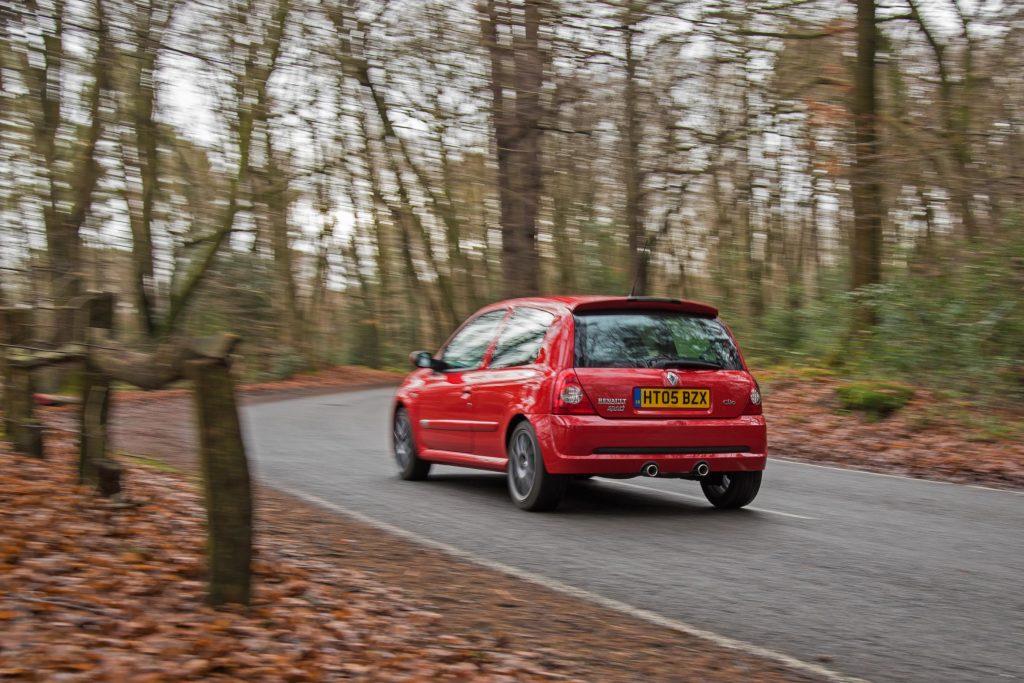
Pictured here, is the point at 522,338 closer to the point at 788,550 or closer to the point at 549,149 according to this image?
the point at 788,550

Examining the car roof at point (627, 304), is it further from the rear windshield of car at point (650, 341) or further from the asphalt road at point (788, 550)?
the asphalt road at point (788, 550)

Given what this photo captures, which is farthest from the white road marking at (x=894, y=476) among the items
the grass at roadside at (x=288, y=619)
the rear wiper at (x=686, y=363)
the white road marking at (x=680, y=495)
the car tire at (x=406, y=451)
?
the grass at roadside at (x=288, y=619)

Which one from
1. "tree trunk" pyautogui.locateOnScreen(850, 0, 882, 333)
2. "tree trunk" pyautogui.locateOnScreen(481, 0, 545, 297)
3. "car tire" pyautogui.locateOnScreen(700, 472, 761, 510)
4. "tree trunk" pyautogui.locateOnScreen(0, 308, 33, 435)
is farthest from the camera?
"tree trunk" pyautogui.locateOnScreen(850, 0, 882, 333)

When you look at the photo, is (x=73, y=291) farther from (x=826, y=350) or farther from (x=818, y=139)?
(x=818, y=139)

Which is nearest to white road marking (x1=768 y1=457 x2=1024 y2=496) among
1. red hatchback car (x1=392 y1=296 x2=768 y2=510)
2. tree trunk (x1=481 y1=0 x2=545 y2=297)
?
red hatchback car (x1=392 y1=296 x2=768 y2=510)

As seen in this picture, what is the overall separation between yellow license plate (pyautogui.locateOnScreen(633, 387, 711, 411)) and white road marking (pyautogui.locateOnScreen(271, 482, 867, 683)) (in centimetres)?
208

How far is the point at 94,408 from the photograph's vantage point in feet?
23.7

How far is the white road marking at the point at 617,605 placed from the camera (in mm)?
4798

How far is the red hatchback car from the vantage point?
8570mm

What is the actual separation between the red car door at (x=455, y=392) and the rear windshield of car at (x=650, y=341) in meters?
1.43

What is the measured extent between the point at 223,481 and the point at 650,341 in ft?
15.3

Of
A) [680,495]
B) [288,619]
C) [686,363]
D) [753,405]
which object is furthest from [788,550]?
[288,619]

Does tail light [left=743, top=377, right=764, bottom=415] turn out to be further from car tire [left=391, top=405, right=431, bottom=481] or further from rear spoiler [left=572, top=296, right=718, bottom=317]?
car tire [left=391, top=405, right=431, bottom=481]

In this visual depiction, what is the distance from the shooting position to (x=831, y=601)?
6.00m
